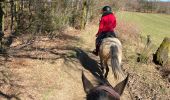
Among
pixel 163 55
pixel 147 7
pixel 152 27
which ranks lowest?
pixel 147 7

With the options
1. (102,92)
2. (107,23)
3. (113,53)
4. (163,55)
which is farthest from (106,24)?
(102,92)

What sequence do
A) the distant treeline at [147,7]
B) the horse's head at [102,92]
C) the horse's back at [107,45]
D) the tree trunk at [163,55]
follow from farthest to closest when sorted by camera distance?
the distant treeline at [147,7], the tree trunk at [163,55], the horse's back at [107,45], the horse's head at [102,92]

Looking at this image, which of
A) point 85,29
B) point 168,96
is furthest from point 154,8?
point 168,96

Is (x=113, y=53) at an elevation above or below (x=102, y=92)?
below

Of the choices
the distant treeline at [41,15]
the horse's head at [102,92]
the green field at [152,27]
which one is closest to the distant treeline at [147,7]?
the green field at [152,27]

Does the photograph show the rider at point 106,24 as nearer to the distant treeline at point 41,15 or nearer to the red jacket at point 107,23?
the red jacket at point 107,23

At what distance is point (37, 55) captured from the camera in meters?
13.8

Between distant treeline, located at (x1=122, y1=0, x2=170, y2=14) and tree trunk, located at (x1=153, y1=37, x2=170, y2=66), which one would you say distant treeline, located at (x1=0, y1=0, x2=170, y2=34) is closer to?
tree trunk, located at (x1=153, y1=37, x2=170, y2=66)

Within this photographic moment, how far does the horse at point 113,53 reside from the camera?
1059 centimetres

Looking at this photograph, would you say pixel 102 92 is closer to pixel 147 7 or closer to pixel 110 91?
pixel 110 91

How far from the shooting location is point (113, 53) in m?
10.8

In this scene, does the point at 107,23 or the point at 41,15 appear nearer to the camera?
the point at 107,23

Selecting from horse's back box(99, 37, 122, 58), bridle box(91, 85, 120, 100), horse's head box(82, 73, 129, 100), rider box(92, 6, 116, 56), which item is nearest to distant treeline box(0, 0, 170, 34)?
rider box(92, 6, 116, 56)

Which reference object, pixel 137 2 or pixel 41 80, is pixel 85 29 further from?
pixel 137 2
